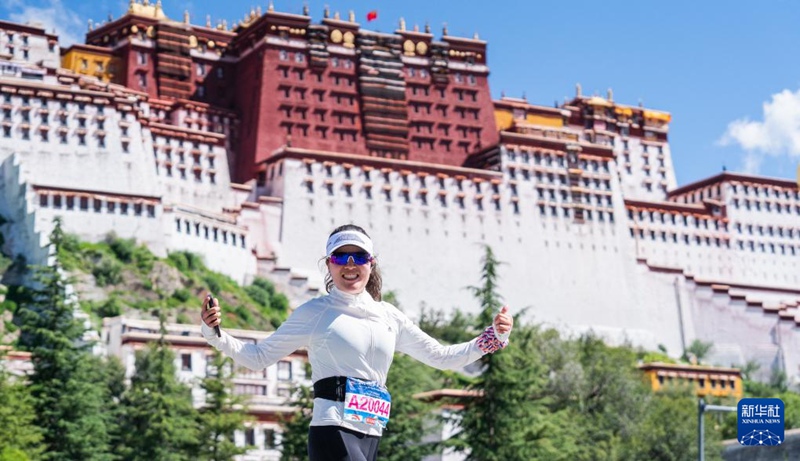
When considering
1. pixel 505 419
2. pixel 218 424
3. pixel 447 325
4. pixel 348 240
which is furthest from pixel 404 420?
pixel 447 325

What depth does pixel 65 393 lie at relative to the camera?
47094 mm

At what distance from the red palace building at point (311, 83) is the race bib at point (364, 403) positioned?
8119 centimetres

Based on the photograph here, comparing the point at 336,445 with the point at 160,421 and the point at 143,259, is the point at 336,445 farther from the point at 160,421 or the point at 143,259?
the point at 143,259

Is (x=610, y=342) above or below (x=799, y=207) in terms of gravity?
below

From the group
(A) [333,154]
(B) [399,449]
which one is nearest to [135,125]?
(A) [333,154]

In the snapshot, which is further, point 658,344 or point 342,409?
point 658,344

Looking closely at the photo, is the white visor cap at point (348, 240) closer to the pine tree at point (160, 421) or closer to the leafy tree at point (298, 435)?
the leafy tree at point (298, 435)

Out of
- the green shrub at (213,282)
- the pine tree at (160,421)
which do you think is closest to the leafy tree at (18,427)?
the pine tree at (160,421)

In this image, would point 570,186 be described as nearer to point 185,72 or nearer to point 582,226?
point 582,226

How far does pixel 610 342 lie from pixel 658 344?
13.4ft

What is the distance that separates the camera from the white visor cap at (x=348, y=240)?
8.09m

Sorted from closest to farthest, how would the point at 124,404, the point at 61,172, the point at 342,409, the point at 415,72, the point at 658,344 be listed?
1. the point at 342,409
2. the point at 124,404
3. the point at 61,172
4. the point at 658,344
5. the point at 415,72

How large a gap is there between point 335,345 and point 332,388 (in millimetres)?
239

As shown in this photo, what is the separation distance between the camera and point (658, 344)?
91.2 meters
